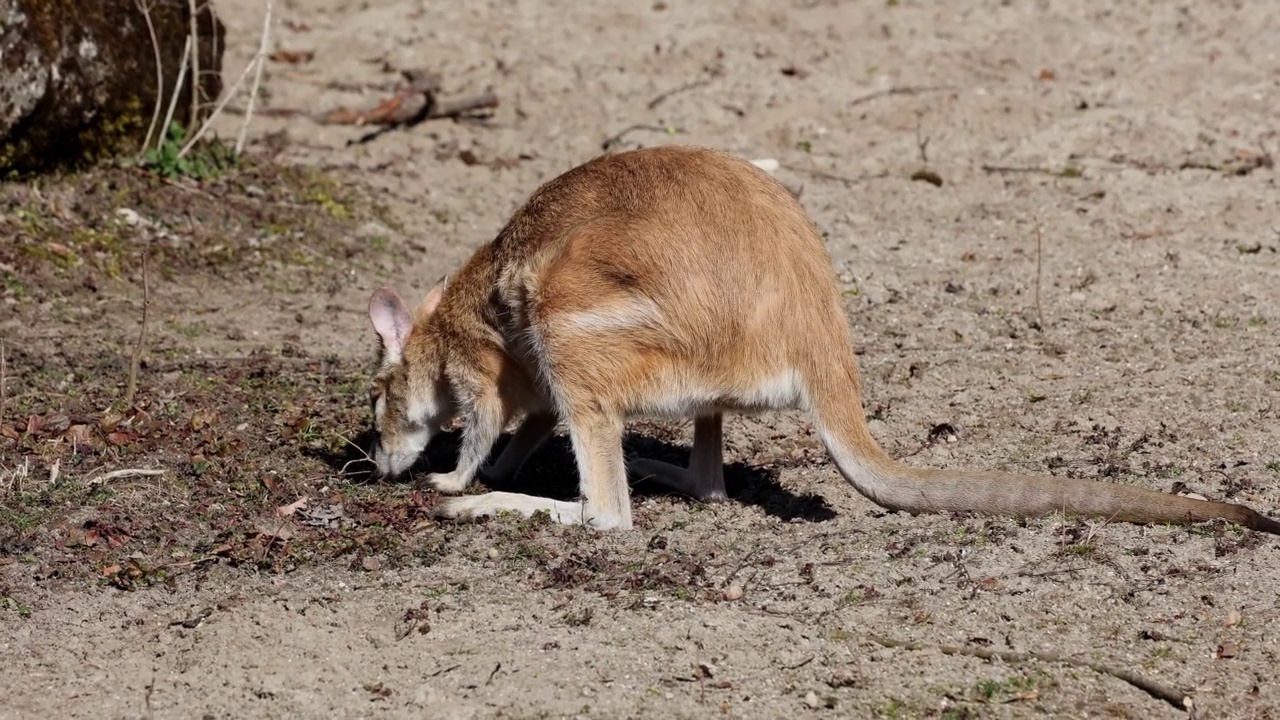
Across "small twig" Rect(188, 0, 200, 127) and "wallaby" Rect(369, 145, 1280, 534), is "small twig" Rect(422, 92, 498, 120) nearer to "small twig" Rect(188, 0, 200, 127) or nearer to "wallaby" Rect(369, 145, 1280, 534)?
"small twig" Rect(188, 0, 200, 127)

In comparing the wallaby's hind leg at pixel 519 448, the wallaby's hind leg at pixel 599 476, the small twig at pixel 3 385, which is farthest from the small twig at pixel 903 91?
the small twig at pixel 3 385

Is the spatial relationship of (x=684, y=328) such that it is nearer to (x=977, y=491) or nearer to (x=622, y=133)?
(x=977, y=491)

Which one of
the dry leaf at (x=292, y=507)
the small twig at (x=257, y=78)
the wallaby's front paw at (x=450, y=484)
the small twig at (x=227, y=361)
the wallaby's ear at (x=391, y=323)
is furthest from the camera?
the small twig at (x=257, y=78)

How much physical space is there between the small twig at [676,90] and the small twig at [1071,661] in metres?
5.84

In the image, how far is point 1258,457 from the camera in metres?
4.97

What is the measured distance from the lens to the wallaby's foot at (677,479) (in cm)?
518

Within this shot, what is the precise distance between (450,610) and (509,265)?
1.33m

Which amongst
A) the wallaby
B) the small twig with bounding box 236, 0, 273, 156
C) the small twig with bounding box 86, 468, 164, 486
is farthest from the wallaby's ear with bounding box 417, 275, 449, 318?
the small twig with bounding box 236, 0, 273, 156

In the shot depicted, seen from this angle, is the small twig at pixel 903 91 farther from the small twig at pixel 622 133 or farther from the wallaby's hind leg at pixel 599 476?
the wallaby's hind leg at pixel 599 476

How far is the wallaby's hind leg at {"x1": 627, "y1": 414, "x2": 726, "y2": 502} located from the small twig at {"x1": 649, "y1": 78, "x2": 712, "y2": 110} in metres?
4.37

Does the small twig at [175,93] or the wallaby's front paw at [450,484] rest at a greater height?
the small twig at [175,93]

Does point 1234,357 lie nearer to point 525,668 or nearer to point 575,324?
point 575,324

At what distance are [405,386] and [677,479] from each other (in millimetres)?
1051

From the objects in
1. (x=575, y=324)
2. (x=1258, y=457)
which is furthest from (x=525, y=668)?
(x=1258, y=457)
